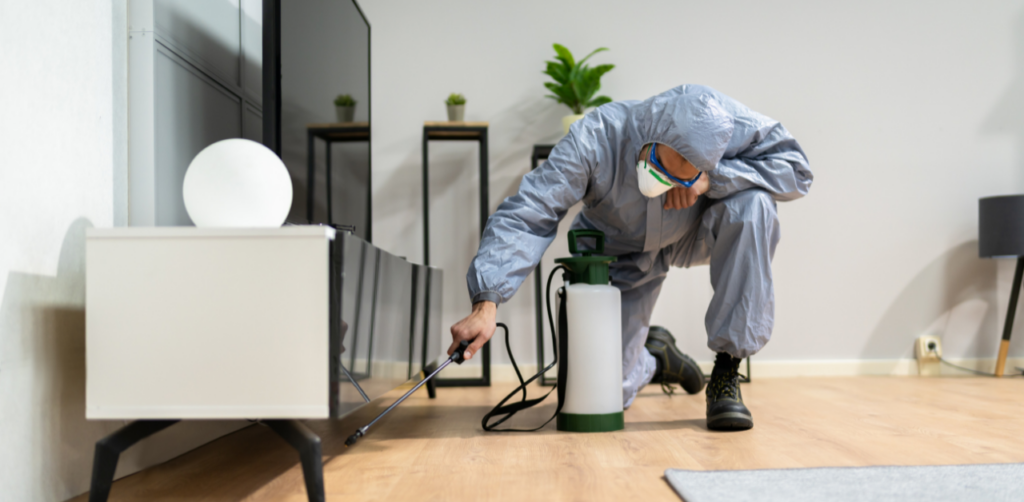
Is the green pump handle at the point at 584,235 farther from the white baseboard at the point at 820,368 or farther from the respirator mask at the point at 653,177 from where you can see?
the white baseboard at the point at 820,368

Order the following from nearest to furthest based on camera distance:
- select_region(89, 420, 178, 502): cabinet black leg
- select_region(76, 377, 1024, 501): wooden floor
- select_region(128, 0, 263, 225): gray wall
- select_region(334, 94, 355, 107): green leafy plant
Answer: select_region(89, 420, 178, 502): cabinet black leg < select_region(76, 377, 1024, 501): wooden floor < select_region(128, 0, 263, 225): gray wall < select_region(334, 94, 355, 107): green leafy plant

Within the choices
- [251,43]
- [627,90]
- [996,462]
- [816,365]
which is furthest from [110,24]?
[816,365]

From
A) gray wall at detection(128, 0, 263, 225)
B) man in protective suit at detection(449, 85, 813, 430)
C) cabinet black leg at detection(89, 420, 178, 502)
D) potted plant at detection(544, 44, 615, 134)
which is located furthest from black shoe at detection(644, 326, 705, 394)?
cabinet black leg at detection(89, 420, 178, 502)

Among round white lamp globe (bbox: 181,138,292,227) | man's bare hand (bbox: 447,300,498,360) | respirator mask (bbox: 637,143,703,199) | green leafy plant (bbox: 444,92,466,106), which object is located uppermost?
green leafy plant (bbox: 444,92,466,106)

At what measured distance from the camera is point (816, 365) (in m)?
2.44

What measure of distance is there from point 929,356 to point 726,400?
5.48 ft

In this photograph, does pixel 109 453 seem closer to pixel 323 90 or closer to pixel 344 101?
pixel 323 90

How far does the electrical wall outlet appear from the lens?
2449 millimetres

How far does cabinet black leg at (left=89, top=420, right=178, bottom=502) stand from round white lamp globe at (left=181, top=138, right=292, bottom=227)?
268mm

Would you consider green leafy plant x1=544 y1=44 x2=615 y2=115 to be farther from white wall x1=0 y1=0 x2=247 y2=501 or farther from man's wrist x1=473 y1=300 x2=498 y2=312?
white wall x1=0 y1=0 x2=247 y2=501

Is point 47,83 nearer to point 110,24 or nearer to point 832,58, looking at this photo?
point 110,24

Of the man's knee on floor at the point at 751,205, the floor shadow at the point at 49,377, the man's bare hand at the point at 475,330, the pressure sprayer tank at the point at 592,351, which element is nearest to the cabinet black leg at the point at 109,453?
the floor shadow at the point at 49,377

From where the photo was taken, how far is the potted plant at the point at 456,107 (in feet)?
7.45

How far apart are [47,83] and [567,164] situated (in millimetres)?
899
